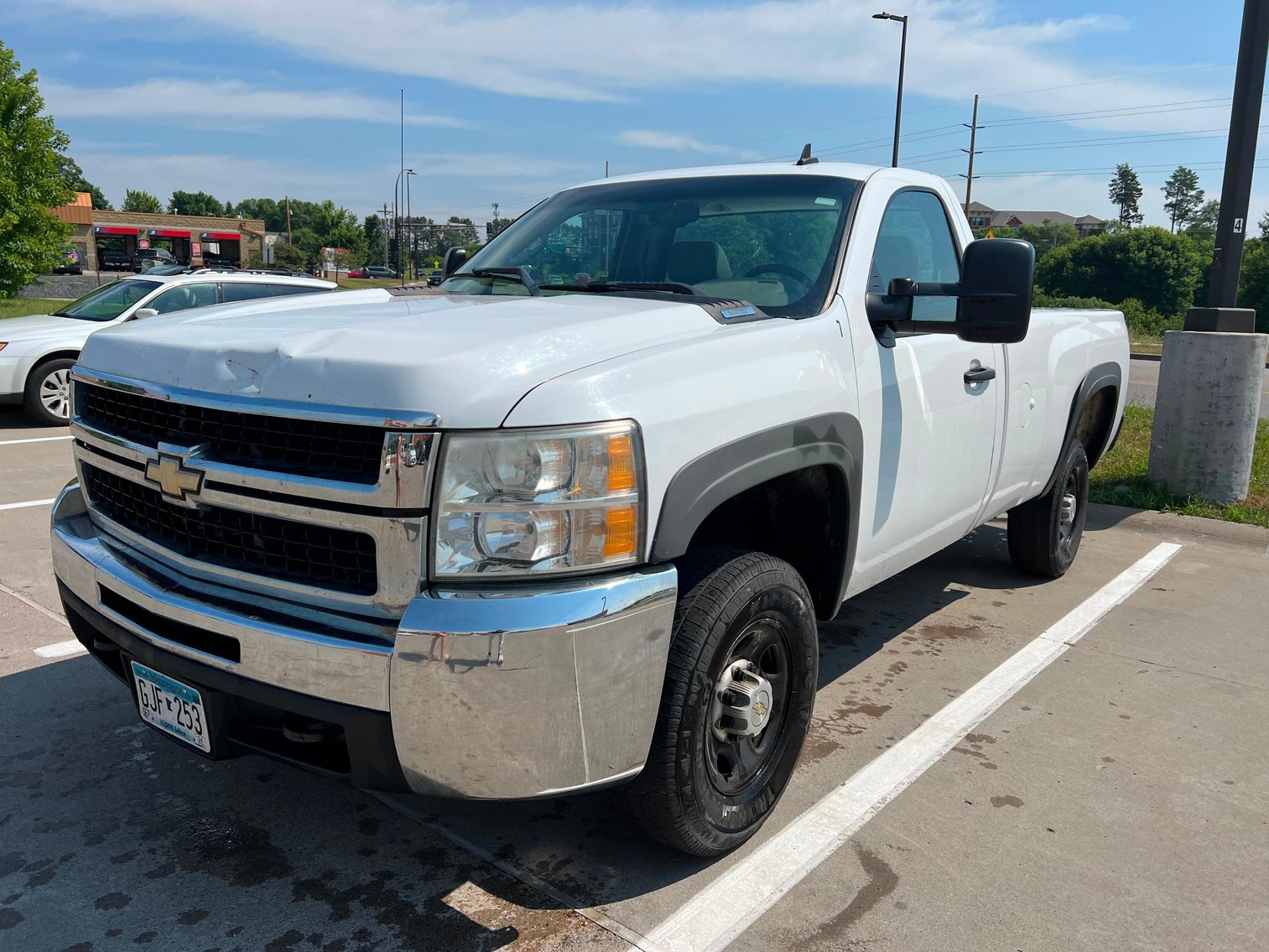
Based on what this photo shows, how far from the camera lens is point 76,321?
1030 cm

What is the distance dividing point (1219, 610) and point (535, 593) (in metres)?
4.46

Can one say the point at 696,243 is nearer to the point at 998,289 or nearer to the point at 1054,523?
the point at 998,289

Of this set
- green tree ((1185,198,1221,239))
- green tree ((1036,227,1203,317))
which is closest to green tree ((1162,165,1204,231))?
green tree ((1185,198,1221,239))

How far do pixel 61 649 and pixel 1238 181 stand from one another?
7.90 m

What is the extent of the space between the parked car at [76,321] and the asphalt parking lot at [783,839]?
6.31 metres

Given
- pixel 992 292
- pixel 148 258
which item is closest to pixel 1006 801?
pixel 992 292

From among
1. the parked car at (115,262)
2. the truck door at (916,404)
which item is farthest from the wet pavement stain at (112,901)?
the parked car at (115,262)

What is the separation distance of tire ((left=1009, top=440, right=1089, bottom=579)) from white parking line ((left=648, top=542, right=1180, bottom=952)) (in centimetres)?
86

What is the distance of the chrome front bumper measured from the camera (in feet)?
6.59

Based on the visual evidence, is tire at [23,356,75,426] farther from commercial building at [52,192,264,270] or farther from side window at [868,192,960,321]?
commercial building at [52,192,264,270]

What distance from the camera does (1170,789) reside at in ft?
10.6

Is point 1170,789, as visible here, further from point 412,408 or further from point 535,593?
point 412,408

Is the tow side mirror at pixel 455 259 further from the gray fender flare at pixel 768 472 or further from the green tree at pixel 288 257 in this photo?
the green tree at pixel 288 257

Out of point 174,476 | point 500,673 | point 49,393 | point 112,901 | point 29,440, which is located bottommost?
point 112,901
